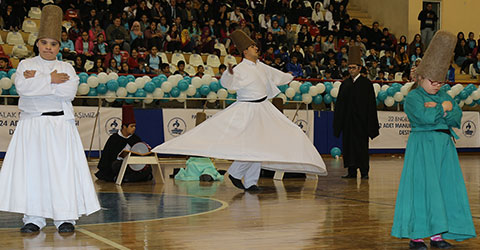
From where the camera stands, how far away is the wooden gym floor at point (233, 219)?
523 centimetres

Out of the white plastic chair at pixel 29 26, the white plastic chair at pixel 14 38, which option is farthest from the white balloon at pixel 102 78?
the white plastic chair at pixel 29 26

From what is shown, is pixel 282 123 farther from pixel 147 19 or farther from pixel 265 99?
pixel 147 19

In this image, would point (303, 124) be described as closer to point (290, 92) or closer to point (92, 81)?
point (290, 92)

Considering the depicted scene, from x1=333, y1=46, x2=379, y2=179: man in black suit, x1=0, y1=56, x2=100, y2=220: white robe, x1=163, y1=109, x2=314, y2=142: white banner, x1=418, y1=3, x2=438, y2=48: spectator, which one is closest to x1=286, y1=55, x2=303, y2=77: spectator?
x1=163, y1=109, x2=314, y2=142: white banner

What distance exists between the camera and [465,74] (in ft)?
80.9

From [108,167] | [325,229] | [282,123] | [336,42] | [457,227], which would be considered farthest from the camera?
[336,42]

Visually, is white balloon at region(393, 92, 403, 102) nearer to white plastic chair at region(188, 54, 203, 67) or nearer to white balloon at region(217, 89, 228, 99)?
white balloon at region(217, 89, 228, 99)

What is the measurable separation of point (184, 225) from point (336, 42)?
19092 millimetres

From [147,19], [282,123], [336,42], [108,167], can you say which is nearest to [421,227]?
[282,123]

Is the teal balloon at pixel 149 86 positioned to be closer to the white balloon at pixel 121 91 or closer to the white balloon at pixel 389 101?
the white balloon at pixel 121 91

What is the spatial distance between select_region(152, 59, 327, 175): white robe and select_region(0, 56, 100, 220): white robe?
3.16 m

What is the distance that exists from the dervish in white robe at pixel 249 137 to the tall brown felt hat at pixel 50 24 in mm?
3325

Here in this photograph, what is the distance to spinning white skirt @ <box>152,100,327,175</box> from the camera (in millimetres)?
9023

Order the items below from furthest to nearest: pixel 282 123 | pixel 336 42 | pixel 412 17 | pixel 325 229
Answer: pixel 412 17
pixel 336 42
pixel 282 123
pixel 325 229
